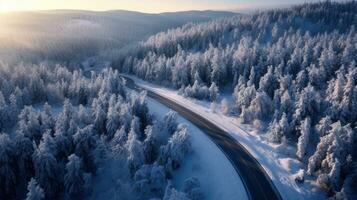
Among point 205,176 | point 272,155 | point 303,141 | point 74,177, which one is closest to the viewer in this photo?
point 74,177

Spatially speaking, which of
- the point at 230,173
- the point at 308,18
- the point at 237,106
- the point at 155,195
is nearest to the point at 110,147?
the point at 155,195

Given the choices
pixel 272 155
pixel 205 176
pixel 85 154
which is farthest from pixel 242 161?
pixel 85 154

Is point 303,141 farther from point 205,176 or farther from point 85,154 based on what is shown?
point 85,154

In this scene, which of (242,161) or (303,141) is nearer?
(303,141)

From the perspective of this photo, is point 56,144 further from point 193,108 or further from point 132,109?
point 193,108

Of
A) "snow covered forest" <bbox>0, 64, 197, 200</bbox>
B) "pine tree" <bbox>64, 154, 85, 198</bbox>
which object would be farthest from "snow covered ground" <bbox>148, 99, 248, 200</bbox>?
"pine tree" <bbox>64, 154, 85, 198</bbox>

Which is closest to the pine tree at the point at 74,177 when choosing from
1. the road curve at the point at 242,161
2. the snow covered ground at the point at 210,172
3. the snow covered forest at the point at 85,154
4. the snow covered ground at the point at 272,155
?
the snow covered forest at the point at 85,154
